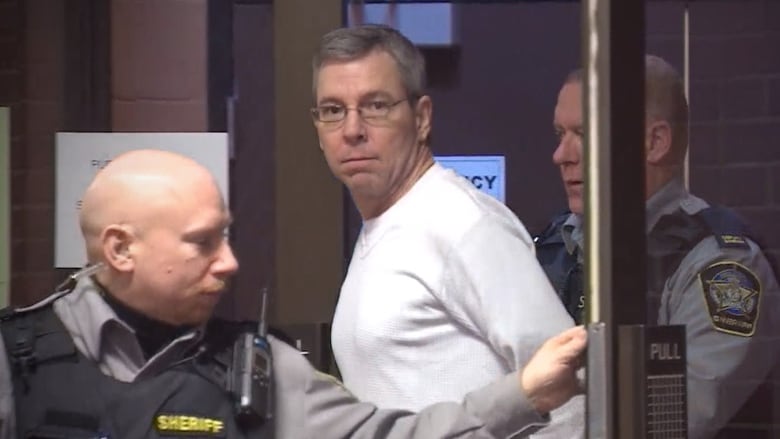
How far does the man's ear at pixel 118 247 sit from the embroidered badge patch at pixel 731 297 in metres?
0.90

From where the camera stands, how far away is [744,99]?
2.83 metres

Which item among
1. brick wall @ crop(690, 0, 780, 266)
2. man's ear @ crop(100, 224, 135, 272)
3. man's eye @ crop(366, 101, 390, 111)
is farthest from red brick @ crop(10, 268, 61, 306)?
brick wall @ crop(690, 0, 780, 266)

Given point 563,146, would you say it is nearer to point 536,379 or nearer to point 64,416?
point 536,379

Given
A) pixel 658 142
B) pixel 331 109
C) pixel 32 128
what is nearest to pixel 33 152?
pixel 32 128

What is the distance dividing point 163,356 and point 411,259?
406 millimetres

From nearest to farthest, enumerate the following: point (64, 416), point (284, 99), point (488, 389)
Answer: point (64, 416), point (488, 389), point (284, 99)

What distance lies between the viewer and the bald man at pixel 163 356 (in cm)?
170

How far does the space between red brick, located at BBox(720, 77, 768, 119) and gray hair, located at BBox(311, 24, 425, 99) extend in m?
1.02

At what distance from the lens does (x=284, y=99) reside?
2096 mm

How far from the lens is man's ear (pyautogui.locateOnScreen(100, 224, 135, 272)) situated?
1752 mm

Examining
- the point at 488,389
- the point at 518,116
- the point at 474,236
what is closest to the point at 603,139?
the point at 474,236

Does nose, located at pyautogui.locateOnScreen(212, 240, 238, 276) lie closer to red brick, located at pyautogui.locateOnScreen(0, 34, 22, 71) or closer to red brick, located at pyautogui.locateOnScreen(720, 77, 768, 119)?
red brick, located at pyautogui.locateOnScreen(0, 34, 22, 71)

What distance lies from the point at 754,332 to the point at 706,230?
0.60ft

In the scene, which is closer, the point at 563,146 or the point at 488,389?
the point at 488,389
